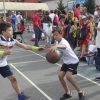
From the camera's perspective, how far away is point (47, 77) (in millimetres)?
6582

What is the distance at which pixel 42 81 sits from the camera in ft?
20.4

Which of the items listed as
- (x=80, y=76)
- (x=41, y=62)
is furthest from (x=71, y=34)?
(x=80, y=76)

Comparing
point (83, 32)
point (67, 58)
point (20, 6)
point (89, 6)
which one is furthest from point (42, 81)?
point (20, 6)

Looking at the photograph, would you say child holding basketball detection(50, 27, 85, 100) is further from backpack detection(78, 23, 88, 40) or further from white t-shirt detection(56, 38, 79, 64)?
backpack detection(78, 23, 88, 40)

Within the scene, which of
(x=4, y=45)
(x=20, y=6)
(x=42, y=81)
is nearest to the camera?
(x=4, y=45)

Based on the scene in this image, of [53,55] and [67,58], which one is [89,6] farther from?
[53,55]

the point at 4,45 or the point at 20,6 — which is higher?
the point at 20,6

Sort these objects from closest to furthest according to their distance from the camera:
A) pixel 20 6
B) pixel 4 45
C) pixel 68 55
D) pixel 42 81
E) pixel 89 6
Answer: pixel 4 45
pixel 68 55
pixel 42 81
pixel 89 6
pixel 20 6

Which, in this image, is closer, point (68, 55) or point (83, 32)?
point (68, 55)

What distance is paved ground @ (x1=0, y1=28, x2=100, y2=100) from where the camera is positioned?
517cm

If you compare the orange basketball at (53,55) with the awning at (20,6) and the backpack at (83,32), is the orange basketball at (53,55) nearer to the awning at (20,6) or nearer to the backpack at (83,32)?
the backpack at (83,32)

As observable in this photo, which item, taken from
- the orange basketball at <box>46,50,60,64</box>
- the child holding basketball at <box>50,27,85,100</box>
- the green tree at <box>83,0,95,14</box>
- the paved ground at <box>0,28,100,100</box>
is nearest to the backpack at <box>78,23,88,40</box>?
the paved ground at <box>0,28,100,100</box>

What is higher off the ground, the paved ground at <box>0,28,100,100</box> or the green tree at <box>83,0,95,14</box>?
the green tree at <box>83,0,95,14</box>

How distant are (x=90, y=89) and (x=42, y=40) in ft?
33.2
